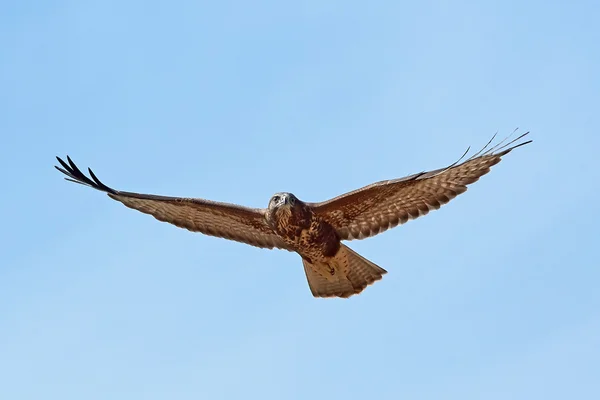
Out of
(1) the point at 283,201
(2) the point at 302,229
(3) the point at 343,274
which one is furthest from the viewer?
(3) the point at 343,274

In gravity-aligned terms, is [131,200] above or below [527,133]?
above

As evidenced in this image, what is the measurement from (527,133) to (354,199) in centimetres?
232

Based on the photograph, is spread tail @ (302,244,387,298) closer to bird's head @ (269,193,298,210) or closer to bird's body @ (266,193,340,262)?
bird's body @ (266,193,340,262)

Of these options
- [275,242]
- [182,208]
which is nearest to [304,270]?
[275,242]

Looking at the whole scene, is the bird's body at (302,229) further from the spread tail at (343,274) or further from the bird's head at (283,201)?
the spread tail at (343,274)

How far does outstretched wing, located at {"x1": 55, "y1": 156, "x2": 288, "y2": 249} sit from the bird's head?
54 cm

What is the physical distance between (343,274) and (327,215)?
2.75ft

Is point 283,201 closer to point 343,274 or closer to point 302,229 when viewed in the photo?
point 302,229

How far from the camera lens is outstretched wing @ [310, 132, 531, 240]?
53.6 feet

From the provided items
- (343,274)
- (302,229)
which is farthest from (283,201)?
(343,274)

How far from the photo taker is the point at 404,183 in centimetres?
1644

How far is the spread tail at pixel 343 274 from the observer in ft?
55.9

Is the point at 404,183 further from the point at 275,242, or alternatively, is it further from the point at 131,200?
the point at 131,200

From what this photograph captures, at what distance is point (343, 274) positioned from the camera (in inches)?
676
